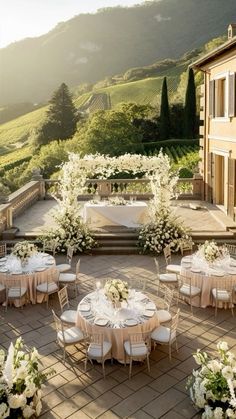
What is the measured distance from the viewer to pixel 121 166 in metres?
17.6

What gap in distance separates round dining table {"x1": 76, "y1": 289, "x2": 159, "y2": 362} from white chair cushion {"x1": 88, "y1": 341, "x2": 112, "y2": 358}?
0.45 feet

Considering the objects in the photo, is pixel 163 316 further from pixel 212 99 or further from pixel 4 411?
pixel 212 99

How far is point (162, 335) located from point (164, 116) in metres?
46.9

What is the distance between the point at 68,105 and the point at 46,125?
5023 millimetres

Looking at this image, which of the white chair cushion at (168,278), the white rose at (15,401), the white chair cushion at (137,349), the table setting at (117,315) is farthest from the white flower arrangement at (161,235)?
the white rose at (15,401)

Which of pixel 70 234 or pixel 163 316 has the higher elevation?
pixel 70 234

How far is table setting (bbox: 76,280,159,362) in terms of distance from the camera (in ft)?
26.7

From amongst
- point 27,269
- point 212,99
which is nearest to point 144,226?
point 27,269

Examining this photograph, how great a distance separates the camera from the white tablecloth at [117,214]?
652 inches

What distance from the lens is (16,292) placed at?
419 inches

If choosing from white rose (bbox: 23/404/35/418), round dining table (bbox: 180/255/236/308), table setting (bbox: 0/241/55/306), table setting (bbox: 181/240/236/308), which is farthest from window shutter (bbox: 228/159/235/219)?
white rose (bbox: 23/404/35/418)

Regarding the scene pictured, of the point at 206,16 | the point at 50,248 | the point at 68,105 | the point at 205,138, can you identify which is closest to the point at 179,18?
the point at 206,16

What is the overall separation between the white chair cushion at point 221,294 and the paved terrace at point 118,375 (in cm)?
43

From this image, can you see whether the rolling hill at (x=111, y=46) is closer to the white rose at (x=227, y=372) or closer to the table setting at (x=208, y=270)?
the table setting at (x=208, y=270)
